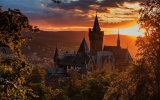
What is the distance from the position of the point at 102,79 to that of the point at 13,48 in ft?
98.7

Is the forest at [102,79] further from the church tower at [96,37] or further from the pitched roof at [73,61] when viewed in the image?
the church tower at [96,37]

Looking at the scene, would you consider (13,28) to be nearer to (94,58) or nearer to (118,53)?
(94,58)

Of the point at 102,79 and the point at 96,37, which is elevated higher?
the point at 96,37

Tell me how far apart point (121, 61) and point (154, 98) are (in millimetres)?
92455

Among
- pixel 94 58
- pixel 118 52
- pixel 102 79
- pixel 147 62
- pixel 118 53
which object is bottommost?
pixel 94 58

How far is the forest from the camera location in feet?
23.9

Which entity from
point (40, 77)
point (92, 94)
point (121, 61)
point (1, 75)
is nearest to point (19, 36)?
point (1, 75)

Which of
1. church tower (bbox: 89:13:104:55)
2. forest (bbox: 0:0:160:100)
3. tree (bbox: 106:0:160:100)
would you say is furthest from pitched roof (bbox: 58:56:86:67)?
tree (bbox: 106:0:160:100)

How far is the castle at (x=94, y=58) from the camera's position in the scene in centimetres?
9656

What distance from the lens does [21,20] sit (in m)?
7.45

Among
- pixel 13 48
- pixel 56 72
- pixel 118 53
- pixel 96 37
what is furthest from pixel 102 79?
pixel 118 53

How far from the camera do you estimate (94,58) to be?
3880 inches

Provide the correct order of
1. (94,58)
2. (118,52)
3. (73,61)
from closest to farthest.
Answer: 1. (94,58)
2. (73,61)
3. (118,52)

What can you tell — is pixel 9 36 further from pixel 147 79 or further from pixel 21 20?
pixel 147 79
